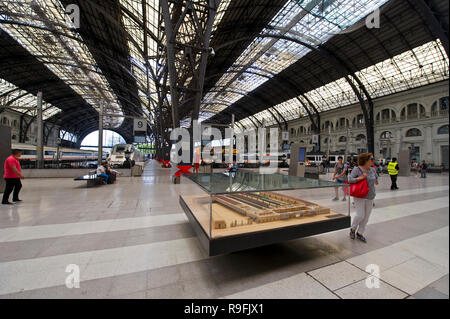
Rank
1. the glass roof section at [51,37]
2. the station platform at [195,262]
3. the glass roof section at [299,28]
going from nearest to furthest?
the station platform at [195,262] → the glass roof section at [51,37] → the glass roof section at [299,28]

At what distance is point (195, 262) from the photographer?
2.83 m

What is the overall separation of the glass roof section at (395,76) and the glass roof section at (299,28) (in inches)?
360

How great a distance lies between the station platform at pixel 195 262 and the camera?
7.19 ft

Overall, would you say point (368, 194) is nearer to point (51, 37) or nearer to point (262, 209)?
point (262, 209)

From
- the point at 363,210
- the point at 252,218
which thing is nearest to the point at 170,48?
the point at 252,218

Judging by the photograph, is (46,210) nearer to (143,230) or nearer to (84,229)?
(84,229)

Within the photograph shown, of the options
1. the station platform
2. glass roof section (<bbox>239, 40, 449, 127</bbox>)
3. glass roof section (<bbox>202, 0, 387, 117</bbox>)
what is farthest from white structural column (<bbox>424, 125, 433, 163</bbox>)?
the station platform

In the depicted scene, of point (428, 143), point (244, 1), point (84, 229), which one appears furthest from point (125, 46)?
point (428, 143)

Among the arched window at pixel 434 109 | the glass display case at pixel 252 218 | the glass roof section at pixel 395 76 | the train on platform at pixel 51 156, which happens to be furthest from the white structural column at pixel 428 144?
the train on platform at pixel 51 156

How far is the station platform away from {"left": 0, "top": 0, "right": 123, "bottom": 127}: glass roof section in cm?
1423

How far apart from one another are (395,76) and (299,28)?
670 inches

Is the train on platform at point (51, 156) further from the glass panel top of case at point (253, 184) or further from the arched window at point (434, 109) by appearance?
the arched window at point (434, 109)

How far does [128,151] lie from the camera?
953 inches
